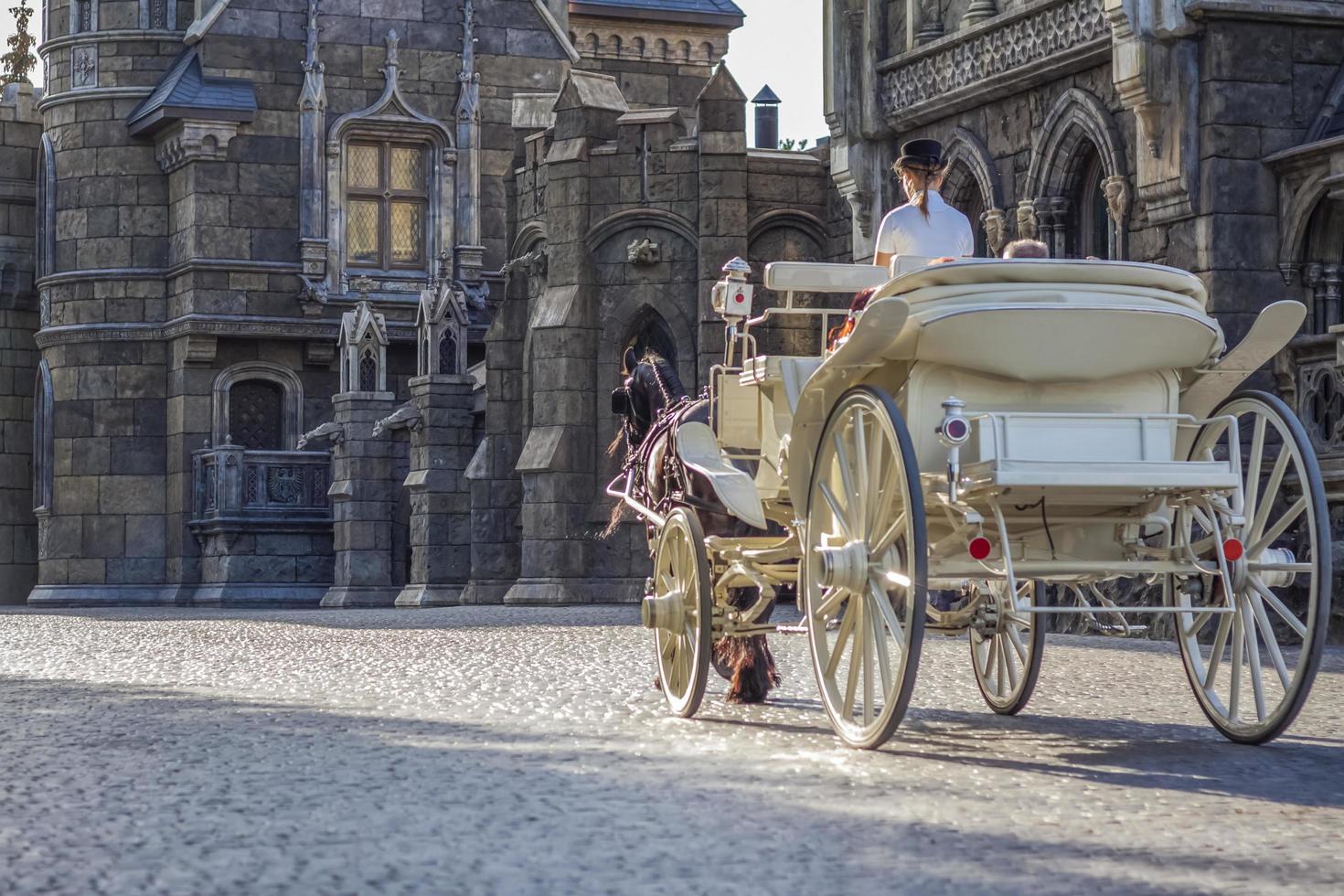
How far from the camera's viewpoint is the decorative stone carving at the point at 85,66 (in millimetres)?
37219

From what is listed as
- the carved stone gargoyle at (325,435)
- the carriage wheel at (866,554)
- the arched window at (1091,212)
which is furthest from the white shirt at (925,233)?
the carved stone gargoyle at (325,435)

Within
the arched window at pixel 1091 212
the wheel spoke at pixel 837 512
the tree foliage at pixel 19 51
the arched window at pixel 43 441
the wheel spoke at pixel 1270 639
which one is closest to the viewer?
the wheel spoke at pixel 1270 639

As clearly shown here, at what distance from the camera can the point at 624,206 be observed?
27359 mm

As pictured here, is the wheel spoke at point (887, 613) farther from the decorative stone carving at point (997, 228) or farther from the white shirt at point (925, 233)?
the decorative stone carving at point (997, 228)

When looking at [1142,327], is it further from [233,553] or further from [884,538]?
[233,553]

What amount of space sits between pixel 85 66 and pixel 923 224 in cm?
3023

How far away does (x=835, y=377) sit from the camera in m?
8.44

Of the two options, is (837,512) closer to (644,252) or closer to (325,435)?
(644,252)

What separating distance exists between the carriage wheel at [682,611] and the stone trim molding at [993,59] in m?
10.3

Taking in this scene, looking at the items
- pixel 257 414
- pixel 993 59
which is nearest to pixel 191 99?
pixel 257 414

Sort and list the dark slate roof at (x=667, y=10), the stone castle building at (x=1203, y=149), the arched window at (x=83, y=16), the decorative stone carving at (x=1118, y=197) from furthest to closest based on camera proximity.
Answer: the dark slate roof at (x=667, y=10) → the arched window at (x=83, y=16) → the decorative stone carving at (x=1118, y=197) → the stone castle building at (x=1203, y=149)

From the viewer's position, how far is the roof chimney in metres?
33.4

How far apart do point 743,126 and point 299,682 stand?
15511 millimetres

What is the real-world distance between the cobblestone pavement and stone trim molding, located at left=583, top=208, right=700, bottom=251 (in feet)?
50.1
